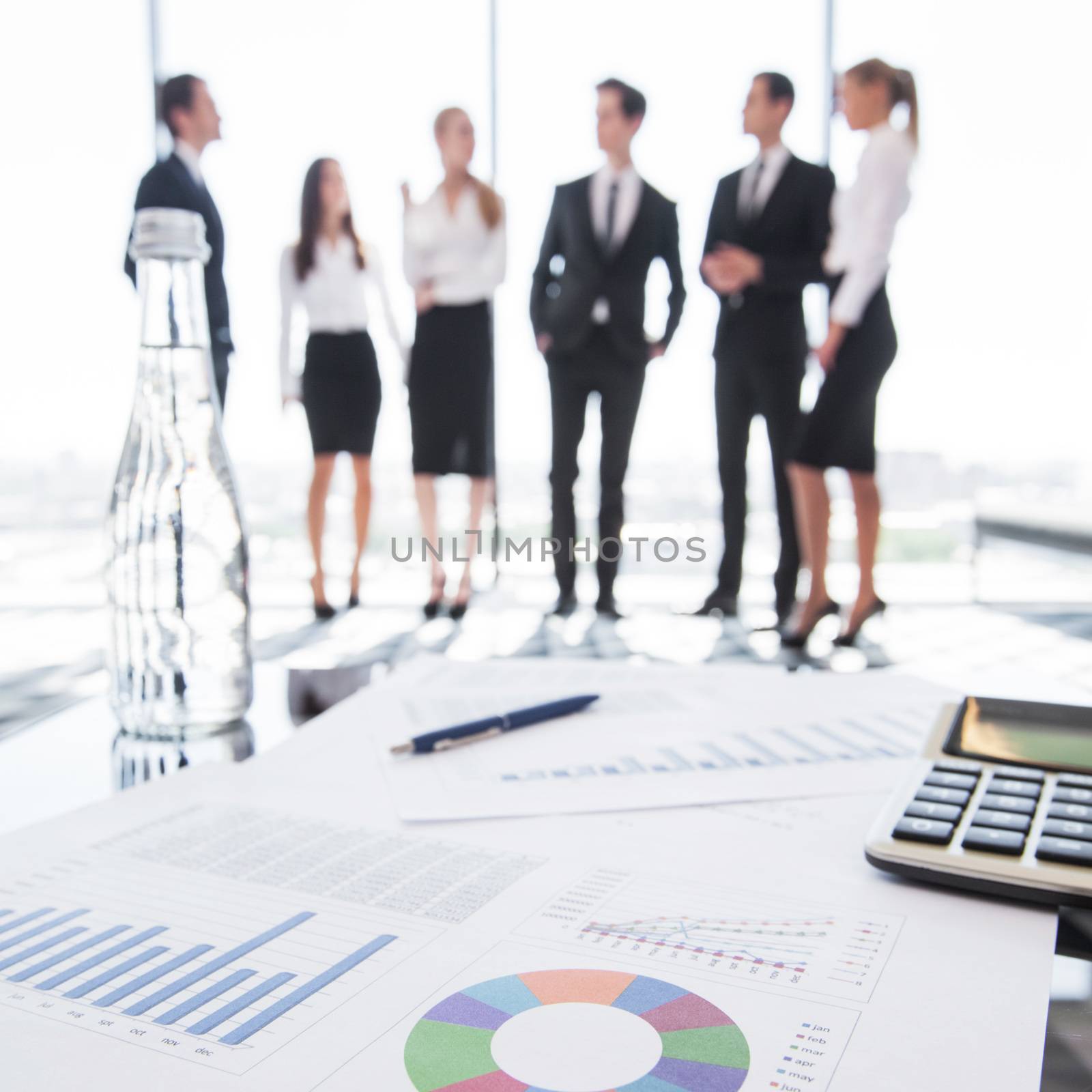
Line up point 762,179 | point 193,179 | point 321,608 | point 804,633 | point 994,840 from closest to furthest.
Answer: point 994,840 → point 804,633 → point 762,179 → point 193,179 → point 321,608

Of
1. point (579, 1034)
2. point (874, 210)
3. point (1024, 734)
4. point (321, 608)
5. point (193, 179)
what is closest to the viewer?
point (579, 1034)

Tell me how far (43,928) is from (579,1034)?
0.19 m

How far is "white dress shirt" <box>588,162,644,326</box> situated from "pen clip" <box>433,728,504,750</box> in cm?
256

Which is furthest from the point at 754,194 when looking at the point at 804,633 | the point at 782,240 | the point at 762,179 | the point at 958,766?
the point at 958,766

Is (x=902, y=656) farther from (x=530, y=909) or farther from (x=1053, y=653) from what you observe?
(x=530, y=909)

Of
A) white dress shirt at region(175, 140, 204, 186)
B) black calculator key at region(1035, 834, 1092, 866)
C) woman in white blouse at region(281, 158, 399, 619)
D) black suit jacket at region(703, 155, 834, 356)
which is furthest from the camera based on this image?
woman in white blouse at region(281, 158, 399, 619)

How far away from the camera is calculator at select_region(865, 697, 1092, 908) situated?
34 centimetres

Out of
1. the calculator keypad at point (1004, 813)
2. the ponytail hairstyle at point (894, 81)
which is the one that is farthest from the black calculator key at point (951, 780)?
the ponytail hairstyle at point (894, 81)

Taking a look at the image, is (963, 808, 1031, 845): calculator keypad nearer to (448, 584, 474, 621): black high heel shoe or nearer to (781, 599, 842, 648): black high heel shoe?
(781, 599, 842, 648): black high heel shoe

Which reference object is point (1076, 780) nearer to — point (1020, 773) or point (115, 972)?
point (1020, 773)

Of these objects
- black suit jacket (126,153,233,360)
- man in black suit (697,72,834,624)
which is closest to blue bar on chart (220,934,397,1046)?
man in black suit (697,72,834,624)

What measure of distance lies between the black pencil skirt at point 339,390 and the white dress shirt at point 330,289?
0.15 feet

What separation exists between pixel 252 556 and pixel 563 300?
2.51 m

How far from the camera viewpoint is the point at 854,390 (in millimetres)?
2506
